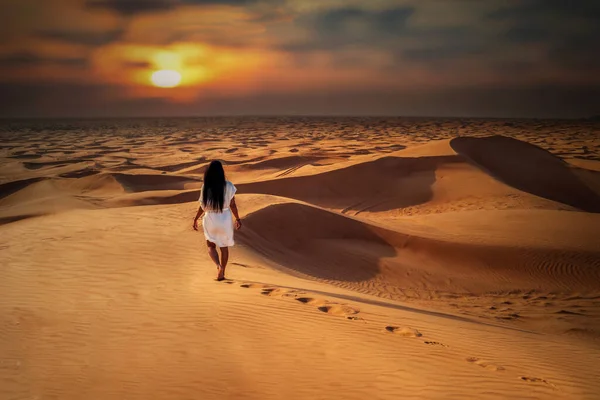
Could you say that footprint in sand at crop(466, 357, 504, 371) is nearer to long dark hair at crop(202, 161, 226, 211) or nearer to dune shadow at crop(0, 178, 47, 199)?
long dark hair at crop(202, 161, 226, 211)

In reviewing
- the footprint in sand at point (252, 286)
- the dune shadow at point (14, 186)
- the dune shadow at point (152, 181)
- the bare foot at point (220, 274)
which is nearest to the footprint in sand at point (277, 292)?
the footprint in sand at point (252, 286)

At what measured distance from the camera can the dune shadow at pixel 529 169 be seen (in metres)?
21.9

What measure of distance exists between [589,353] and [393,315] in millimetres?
2380

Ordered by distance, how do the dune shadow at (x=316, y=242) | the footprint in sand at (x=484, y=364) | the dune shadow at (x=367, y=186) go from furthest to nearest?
the dune shadow at (x=367, y=186)
the dune shadow at (x=316, y=242)
the footprint in sand at (x=484, y=364)

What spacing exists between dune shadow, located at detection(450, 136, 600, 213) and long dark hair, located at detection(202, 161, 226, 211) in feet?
63.9

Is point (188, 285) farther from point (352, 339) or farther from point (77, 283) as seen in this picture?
point (352, 339)

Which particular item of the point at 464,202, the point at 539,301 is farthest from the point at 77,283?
the point at 464,202

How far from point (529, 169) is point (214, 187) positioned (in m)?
22.4

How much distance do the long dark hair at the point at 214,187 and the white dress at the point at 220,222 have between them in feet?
0.18

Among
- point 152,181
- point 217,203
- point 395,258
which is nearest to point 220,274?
Answer: point 217,203

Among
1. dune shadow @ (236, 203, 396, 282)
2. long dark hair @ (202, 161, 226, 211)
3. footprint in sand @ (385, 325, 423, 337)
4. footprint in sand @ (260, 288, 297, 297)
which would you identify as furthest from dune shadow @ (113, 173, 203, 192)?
footprint in sand @ (385, 325, 423, 337)

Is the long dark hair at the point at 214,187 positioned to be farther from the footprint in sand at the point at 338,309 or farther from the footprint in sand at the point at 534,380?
the footprint in sand at the point at 534,380

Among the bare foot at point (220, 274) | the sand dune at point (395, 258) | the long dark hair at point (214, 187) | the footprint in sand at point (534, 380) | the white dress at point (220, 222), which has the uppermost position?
the long dark hair at point (214, 187)

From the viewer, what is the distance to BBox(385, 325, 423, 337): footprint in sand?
5266 mm
